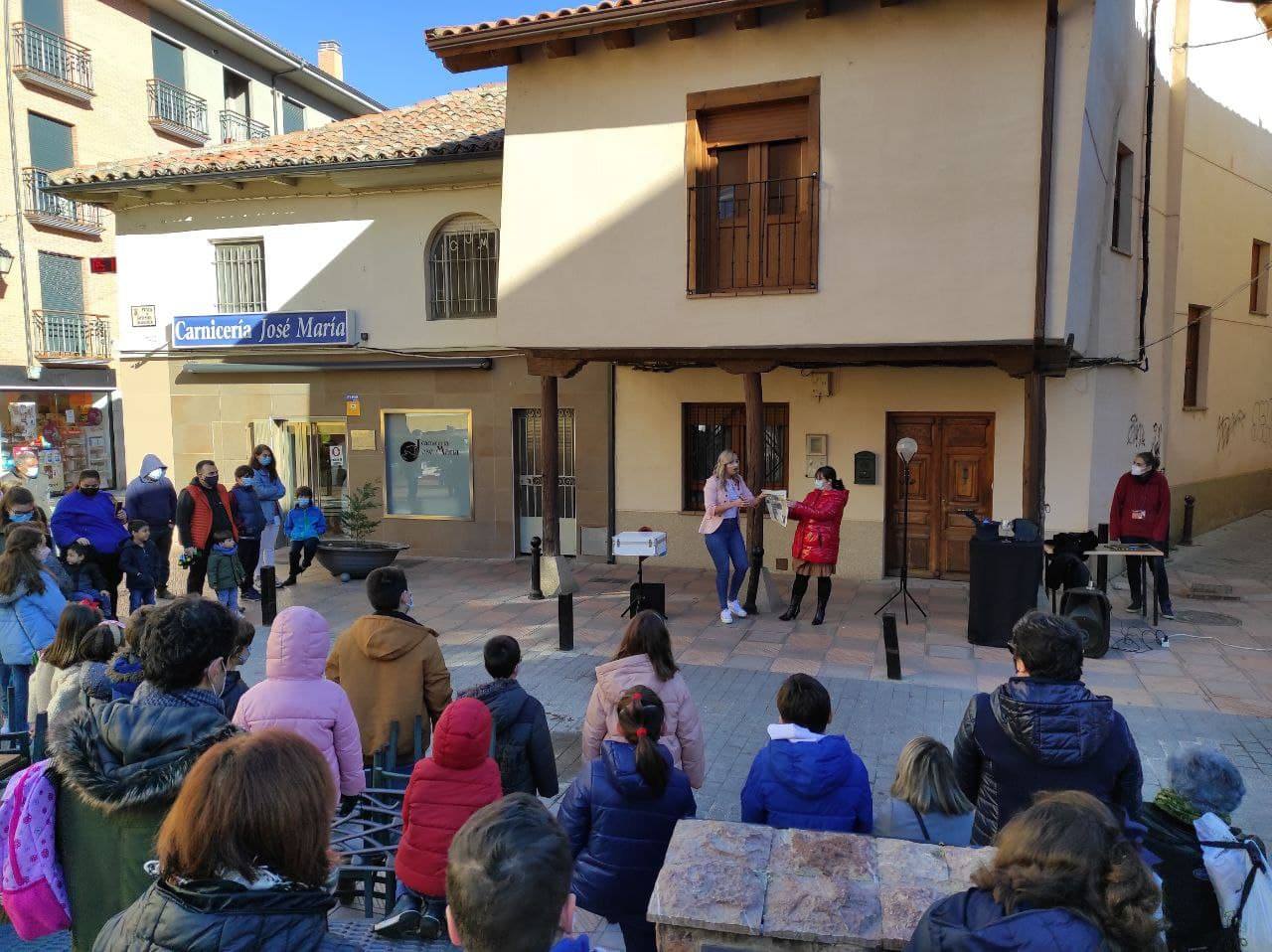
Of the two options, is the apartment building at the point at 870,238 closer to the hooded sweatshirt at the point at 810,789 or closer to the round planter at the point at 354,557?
the round planter at the point at 354,557

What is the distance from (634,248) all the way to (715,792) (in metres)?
6.33

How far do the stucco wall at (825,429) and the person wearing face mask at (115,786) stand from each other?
10.2 m

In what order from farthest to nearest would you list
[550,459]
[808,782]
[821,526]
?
[550,459] → [821,526] → [808,782]

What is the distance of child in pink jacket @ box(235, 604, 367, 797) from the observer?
3676 mm

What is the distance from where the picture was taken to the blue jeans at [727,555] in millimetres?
9797

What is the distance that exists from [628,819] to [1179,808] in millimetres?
1845

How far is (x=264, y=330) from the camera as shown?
14258 mm

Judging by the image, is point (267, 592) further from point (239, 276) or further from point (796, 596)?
point (239, 276)

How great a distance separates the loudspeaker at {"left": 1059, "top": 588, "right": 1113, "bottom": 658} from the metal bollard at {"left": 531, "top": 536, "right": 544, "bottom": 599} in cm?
591

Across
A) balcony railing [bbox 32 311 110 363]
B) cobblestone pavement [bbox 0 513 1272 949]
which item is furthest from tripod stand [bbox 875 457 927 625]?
balcony railing [bbox 32 311 110 363]

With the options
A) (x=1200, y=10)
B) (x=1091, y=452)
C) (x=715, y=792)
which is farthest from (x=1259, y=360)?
(x=715, y=792)

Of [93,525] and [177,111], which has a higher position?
[177,111]

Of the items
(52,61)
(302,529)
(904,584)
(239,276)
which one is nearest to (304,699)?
(904,584)

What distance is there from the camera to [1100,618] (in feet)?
26.7
